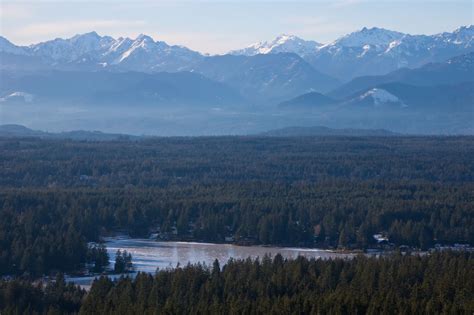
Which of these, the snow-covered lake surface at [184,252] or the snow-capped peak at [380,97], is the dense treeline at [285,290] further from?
the snow-capped peak at [380,97]

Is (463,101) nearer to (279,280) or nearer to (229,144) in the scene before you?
(229,144)

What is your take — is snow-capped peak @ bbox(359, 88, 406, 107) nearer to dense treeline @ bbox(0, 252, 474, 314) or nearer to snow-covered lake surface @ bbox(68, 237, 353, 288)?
snow-covered lake surface @ bbox(68, 237, 353, 288)

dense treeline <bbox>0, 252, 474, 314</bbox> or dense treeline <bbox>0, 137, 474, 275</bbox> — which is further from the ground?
dense treeline <bbox>0, 137, 474, 275</bbox>

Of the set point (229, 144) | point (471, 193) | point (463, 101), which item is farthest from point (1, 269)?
point (463, 101)

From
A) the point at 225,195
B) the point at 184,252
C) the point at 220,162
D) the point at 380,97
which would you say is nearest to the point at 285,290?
the point at 184,252

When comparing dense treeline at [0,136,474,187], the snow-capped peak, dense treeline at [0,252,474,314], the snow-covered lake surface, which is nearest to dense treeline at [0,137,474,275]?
dense treeline at [0,136,474,187]

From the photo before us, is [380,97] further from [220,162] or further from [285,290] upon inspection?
[285,290]
